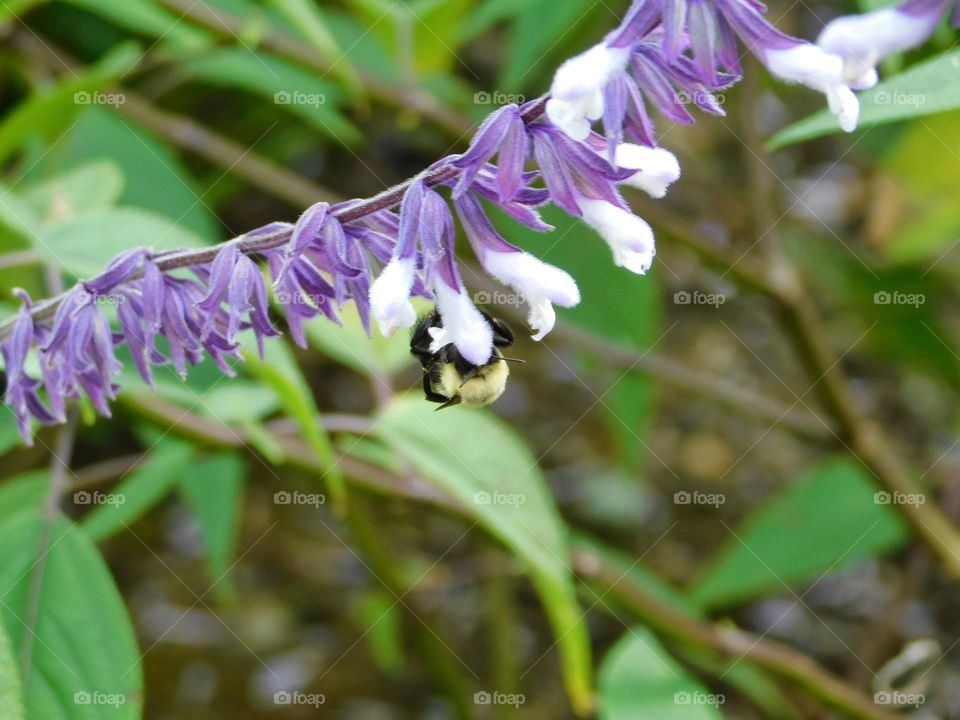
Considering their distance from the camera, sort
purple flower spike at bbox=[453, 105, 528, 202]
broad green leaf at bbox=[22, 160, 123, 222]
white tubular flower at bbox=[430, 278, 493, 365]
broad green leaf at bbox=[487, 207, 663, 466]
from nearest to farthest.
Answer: purple flower spike at bbox=[453, 105, 528, 202] → white tubular flower at bbox=[430, 278, 493, 365] → broad green leaf at bbox=[22, 160, 123, 222] → broad green leaf at bbox=[487, 207, 663, 466]

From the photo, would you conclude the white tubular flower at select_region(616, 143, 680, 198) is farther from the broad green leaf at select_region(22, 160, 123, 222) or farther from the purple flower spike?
the broad green leaf at select_region(22, 160, 123, 222)

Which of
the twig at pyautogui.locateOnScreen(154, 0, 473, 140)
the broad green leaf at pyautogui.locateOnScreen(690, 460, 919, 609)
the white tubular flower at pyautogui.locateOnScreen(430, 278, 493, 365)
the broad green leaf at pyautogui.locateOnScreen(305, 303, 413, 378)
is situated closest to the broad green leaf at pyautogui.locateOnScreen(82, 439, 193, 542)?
the broad green leaf at pyautogui.locateOnScreen(305, 303, 413, 378)

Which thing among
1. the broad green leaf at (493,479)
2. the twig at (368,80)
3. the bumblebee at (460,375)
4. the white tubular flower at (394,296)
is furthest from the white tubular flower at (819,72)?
the twig at (368,80)

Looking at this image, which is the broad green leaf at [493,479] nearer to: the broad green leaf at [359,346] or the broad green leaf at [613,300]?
the broad green leaf at [359,346]

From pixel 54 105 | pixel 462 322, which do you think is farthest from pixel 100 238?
pixel 462 322

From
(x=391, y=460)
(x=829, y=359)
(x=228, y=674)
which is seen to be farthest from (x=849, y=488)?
(x=228, y=674)

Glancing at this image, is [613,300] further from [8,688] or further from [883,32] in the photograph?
[883,32]

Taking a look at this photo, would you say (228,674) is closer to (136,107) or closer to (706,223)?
(136,107)
